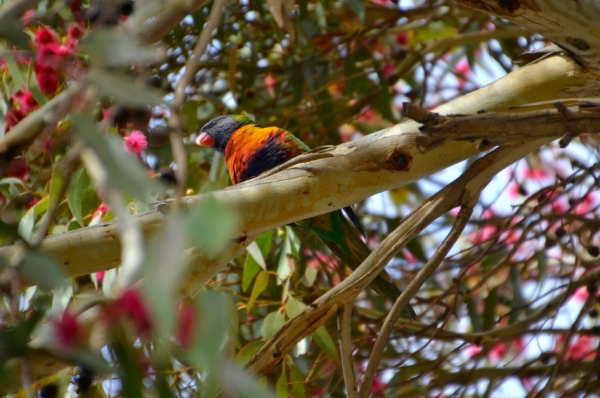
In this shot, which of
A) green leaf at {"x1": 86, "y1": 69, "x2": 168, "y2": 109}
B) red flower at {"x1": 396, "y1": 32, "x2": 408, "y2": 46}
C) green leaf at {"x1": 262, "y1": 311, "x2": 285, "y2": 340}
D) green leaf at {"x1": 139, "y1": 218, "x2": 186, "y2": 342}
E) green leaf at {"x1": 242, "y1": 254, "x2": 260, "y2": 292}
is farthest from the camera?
red flower at {"x1": 396, "y1": 32, "x2": 408, "y2": 46}

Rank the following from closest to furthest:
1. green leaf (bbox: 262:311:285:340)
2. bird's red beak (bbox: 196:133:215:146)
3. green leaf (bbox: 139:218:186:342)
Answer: green leaf (bbox: 139:218:186:342)
green leaf (bbox: 262:311:285:340)
bird's red beak (bbox: 196:133:215:146)

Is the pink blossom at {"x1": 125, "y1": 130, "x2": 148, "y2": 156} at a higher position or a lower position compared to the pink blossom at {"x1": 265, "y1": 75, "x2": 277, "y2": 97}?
higher

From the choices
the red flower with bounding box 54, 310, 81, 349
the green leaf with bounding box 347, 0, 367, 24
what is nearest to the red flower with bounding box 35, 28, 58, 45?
the green leaf with bounding box 347, 0, 367, 24

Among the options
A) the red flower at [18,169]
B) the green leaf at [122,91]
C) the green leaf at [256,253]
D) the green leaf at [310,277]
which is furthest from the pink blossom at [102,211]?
the green leaf at [122,91]

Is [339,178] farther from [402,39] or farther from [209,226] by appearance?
[402,39]

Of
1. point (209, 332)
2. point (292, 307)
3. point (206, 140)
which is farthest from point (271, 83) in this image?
point (209, 332)

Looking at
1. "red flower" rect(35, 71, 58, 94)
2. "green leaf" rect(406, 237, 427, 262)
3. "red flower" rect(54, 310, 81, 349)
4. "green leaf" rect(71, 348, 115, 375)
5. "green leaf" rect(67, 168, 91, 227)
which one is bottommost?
"green leaf" rect(406, 237, 427, 262)

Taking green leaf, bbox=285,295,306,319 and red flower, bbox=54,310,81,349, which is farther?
green leaf, bbox=285,295,306,319

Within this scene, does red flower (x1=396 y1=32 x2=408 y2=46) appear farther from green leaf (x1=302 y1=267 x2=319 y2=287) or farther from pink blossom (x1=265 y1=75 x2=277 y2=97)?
green leaf (x1=302 y1=267 x2=319 y2=287)

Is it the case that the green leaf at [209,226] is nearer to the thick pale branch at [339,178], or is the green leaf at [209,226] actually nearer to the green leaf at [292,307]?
the thick pale branch at [339,178]

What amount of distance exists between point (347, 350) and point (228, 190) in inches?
13.8

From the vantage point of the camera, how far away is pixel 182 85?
0.69 m

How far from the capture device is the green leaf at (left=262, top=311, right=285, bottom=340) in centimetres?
158

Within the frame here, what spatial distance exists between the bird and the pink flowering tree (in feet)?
0.21
